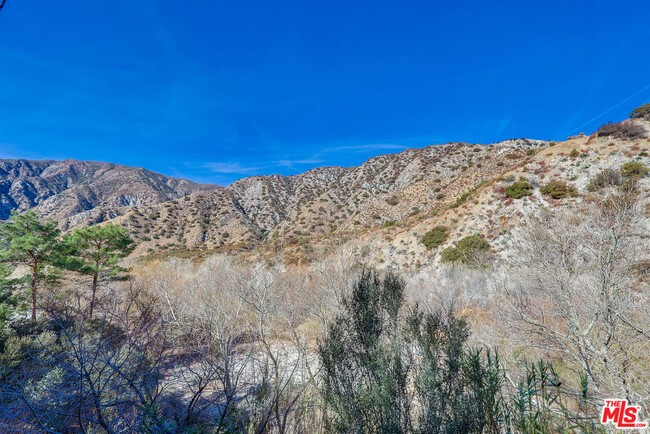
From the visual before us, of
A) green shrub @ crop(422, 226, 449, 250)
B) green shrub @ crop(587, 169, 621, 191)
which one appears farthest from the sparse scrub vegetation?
green shrub @ crop(422, 226, 449, 250)

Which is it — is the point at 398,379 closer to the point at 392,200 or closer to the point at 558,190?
the point at 558,190

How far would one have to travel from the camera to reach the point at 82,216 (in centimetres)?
6216

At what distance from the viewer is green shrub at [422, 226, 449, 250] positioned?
70.2ft

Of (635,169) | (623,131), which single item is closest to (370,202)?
(623,131)

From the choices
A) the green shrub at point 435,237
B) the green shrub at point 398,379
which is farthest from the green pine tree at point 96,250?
the green shrub at point 435,237

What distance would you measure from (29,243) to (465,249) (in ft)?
74.6

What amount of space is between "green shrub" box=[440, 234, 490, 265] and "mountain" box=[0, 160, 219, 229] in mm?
85492

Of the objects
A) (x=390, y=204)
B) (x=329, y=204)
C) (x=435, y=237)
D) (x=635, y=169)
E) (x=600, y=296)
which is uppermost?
(x=329, y=204)

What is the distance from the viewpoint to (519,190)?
816 inches

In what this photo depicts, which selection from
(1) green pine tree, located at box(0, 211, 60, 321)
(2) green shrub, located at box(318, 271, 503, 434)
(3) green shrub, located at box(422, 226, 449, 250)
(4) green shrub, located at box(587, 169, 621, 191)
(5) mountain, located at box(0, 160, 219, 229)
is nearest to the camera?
(2) green shrub, located at box(318, 271, 503, 434)

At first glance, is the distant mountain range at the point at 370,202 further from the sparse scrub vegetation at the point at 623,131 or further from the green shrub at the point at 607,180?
the green shrub at the point at 607,180

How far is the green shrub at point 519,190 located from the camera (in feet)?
67.2

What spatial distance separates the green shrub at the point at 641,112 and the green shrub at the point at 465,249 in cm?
2208

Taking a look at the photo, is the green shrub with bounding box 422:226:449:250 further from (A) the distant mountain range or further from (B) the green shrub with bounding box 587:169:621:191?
(B) the green shrub with bounding box 587:169:621:191
